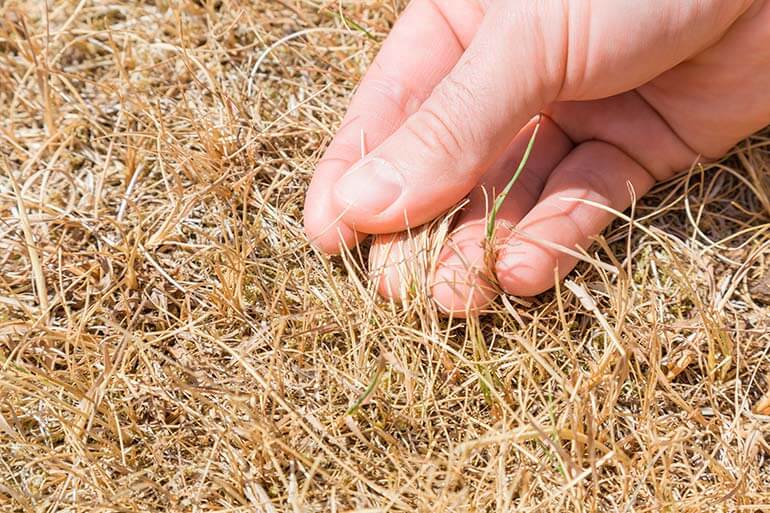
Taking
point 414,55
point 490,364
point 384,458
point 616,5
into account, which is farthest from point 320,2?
point 384,458

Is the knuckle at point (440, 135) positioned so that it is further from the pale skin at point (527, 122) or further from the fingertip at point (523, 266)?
the fingertip at point (523, 266)

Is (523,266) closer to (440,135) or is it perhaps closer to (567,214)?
(567,214)

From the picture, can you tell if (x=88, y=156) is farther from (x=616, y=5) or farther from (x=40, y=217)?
(x=616, y=5)

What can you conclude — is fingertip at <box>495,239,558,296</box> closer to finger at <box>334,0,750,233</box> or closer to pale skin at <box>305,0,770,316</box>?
pale skin at <box>305,0,770,316</box>

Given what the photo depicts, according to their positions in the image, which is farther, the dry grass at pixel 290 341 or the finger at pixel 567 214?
the finger at pixel 567 214

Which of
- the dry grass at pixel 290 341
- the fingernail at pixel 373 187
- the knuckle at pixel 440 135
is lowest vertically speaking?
the dry grass at pixel 290 341

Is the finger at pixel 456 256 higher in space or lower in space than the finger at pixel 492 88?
lower

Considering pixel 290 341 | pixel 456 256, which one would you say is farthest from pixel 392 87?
pixel 290 341

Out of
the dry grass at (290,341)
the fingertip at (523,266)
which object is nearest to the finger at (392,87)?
the dry grass at (290,341)

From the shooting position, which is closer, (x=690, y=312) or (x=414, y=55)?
(x=690, y=312)
